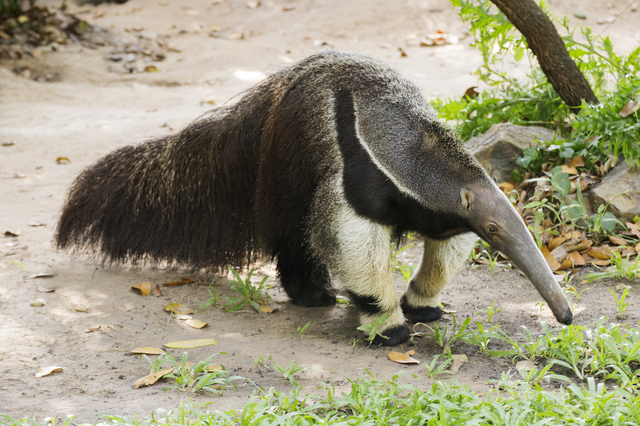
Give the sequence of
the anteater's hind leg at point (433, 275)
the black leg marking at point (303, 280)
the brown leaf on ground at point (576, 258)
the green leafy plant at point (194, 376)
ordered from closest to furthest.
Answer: the green leafy plant at point (194, 376)
the anteater's hind leg at point (433, 275)
the black leg marking at point (303, 280)
the brown leaf on ground at point (576, 258)

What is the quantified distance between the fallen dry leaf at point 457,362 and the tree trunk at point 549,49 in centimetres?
267

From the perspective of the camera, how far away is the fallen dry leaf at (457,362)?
3324 mm

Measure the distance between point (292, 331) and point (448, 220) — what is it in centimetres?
129

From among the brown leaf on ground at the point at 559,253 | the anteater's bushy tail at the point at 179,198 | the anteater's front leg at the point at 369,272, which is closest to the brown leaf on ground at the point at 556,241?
the brown leaf on ground at the point at 559,253

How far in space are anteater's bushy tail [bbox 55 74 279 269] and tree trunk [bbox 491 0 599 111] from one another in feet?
6.75

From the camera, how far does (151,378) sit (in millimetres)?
3195

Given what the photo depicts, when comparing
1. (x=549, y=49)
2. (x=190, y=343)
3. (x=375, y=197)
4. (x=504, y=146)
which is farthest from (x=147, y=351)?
(x=549, y=49)

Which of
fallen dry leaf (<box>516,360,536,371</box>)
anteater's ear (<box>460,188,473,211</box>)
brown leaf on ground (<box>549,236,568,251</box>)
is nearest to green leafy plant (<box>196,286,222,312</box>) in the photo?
anteater's ear (<box>460,188,473,211</box>)

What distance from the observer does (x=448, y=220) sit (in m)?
3.38

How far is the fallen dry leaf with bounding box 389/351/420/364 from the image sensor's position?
3.49 meters

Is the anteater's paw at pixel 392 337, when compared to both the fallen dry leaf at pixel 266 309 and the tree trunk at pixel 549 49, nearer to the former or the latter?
the fallen dry leaf at pixel 266 309

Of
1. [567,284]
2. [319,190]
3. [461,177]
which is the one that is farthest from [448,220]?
[567,284]

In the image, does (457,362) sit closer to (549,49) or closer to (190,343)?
(190,343)

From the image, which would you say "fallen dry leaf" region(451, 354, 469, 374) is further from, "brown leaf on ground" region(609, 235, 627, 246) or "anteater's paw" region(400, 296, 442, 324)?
"brown leaf on ground" region(609, 235, 627, 246)
